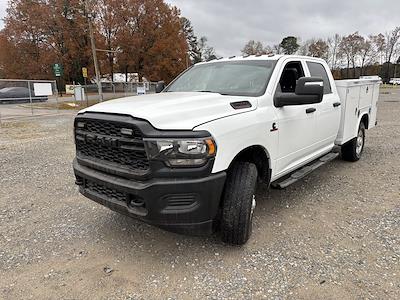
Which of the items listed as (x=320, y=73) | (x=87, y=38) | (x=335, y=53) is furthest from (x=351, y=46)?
(x=320, y=73)

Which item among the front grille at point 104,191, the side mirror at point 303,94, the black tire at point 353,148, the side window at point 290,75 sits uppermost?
the side window at point 290,75

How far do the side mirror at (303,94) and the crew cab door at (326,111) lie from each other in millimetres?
975

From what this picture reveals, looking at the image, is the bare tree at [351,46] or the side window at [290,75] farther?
the bare tree at [351,46]

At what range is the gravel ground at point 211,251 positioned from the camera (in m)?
2.66

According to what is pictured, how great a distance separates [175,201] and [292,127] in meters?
1.90

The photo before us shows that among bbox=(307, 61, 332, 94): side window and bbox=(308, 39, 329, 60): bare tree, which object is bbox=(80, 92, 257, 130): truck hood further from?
bbox=(308, 39, 329, 60): bare tree

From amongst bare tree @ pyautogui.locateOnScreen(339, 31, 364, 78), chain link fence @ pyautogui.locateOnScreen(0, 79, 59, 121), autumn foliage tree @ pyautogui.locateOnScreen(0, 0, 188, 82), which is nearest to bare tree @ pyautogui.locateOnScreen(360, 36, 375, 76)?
bare tree @ pyautogui.locateOnScreen(339, 31, 364, 78)

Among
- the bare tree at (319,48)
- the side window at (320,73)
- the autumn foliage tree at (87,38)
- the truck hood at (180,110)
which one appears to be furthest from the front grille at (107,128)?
the bare tree at (319,48)

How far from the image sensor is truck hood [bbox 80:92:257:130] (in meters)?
2.70

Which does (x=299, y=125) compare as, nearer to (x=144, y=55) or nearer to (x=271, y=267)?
(x=271, y=267)

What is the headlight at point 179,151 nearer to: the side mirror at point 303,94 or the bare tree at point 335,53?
the side mirror at point 303,94

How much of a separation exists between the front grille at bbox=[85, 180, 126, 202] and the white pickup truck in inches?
0.4

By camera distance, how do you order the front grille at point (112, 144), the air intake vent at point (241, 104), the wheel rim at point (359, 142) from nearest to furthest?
the front grille at point (112, 144) → the air intake vent at point (241, 104) → the wheel rim at point (359, 142)

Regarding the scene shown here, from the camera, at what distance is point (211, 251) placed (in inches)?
126
